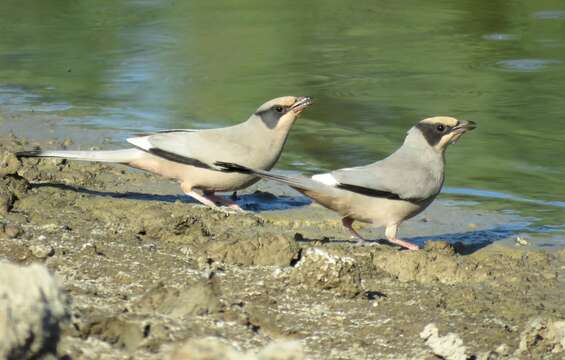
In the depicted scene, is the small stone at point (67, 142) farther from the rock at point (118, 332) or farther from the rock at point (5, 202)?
the rock at point (118, 332)

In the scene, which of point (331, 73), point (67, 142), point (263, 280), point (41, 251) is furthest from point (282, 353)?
point (331, 73)

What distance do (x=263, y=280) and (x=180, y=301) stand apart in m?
1.04

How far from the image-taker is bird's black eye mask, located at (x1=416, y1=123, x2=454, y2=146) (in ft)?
27.1

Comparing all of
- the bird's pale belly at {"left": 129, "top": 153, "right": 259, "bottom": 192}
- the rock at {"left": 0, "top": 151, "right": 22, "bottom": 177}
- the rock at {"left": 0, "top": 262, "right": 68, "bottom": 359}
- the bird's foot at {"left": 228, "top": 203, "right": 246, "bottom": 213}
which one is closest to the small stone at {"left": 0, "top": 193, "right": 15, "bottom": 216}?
the rock at {"left": 0, "top": 151, "right": 22, "bottom": 177}

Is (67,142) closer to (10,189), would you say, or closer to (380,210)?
(10,189)

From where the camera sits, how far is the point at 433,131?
828 cm

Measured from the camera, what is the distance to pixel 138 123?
11.9 metres

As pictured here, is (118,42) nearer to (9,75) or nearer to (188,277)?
(9,75)

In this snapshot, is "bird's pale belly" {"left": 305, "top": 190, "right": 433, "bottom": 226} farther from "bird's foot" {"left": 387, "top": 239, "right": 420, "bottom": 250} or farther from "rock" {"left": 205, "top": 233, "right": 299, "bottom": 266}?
"rock" {"left": 205, "top": 233, "right": 299, "bottom": 266}

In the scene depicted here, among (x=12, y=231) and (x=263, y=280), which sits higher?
(x=12, y=231)

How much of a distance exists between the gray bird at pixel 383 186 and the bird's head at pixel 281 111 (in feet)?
2.35

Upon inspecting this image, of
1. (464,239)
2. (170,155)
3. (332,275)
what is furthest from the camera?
(170,155)

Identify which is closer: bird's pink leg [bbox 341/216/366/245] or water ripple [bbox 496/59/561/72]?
bird's pink leg [bbox 341/216/366/245]

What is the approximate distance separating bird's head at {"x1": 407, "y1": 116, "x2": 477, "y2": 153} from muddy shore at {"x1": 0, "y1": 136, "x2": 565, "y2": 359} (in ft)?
2.24
